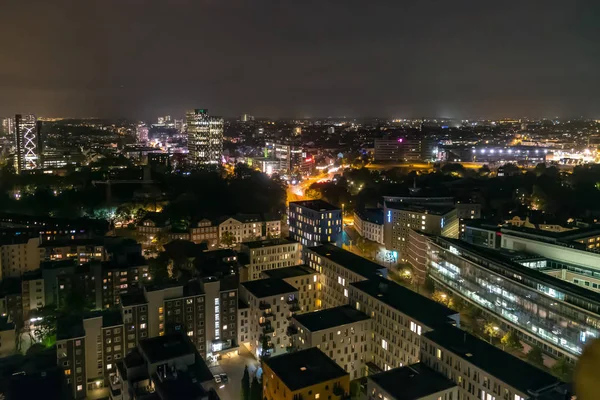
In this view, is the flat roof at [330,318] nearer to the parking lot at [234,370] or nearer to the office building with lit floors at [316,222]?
the parking lot at [234,370]

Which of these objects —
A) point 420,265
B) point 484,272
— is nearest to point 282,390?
point 484,272

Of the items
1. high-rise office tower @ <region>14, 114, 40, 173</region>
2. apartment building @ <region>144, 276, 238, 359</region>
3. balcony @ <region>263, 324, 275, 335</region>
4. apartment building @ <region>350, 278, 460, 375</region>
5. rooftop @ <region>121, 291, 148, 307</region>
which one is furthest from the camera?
high-rise office tower @ <region>14, 114, 40, 173</region>

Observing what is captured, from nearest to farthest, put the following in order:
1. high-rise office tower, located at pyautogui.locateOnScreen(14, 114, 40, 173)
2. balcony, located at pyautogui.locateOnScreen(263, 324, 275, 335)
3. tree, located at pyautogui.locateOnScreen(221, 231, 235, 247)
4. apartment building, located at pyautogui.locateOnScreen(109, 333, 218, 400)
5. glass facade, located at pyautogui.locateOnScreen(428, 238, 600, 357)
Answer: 1. apartment building, located at pyautogui.locateOnScreen(109, 333, 218, 400)
2. glass facade, located at pyautogui.locateOnScreen(428, 238, 600, 357)
3. balcony, located at pyautogui.locateOnScreen(263, 324, 275, 335)
4. tree, located at pyautogui.locateOnScreen(221, 231, 235, 247)
5. high-rise office tower, located at pyautogui.locateOnScreen(14, 114, 40, 173)

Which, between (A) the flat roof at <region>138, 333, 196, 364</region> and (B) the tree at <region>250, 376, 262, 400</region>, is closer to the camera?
(A) the flat roof at <region>138, 333, 196, 364</region>

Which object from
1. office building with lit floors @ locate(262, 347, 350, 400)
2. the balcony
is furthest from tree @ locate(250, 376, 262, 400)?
the balcony

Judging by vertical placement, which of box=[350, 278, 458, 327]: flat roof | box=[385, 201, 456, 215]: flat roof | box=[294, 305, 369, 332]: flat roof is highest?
box=[385, 201, 456, 215]: flat roof

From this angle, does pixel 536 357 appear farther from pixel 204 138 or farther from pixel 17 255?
pixel 204 138

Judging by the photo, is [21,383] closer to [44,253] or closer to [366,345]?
[366,345]

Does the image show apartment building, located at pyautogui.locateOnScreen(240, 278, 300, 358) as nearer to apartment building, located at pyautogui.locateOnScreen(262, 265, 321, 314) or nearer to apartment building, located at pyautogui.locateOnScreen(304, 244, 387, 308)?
apartment building, located at pyautogui.locateOnScreen(262, 265, 321, 314)
